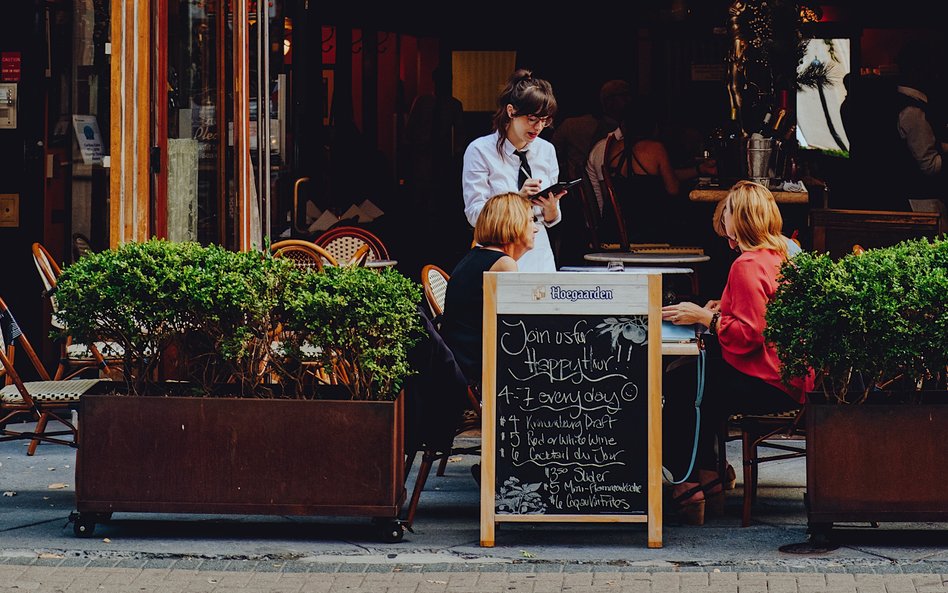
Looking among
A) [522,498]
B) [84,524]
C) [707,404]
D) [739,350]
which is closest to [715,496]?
[707,404]

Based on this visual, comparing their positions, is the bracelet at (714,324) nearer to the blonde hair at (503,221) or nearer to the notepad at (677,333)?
the notepad at (677,333)

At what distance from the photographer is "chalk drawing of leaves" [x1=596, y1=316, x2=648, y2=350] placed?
19.3 feet

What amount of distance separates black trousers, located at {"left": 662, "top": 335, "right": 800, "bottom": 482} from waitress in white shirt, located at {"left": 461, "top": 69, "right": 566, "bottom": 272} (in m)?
0.95

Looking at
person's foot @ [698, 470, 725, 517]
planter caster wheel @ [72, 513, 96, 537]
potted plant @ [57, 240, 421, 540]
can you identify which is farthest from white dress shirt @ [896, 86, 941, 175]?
planter caster wheel @ [72, 513, 96, 537]

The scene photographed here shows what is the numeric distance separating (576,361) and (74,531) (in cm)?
218

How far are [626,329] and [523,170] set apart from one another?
5.11 feet

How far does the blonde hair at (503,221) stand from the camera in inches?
252

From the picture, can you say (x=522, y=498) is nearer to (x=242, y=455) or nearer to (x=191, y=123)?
(x=242, y=455)

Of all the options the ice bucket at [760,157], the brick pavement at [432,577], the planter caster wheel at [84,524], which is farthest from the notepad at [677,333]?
the ice bucket at [760,157]

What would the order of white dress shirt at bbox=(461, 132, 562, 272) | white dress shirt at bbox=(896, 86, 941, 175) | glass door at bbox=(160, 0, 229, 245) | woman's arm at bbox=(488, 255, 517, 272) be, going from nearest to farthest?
woman's arm at bbox=(488, 255, 517, 272) → white dress shirt at bbox=(461, 132, 562, 272) → glass door at bbox=(160, 0, 229, 245) → white dress shirt at bbox=(896, 86, 941, 175)

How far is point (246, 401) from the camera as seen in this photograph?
5902 millimetres

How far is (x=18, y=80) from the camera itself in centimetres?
945

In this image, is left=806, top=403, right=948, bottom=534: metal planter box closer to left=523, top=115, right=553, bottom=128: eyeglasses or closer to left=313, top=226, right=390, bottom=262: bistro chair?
left=523, top=115, right=553, bottom=128: eyeglasses

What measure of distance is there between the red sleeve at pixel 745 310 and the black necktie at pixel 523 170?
1318mm
